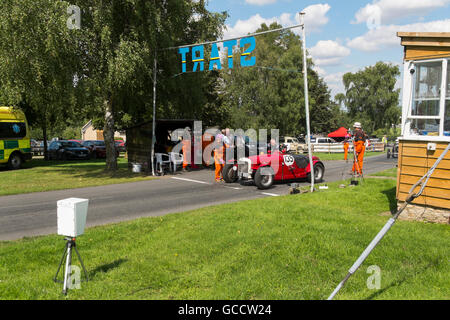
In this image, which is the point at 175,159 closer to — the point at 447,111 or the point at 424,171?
the point at 424,171

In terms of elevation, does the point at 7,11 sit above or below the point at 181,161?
above

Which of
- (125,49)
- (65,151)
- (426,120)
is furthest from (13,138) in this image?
(426,120)

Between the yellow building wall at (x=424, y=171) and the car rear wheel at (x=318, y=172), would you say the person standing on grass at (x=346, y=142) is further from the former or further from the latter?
the yellow building wall at (x=424, y=171)

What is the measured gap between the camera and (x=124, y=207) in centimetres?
997

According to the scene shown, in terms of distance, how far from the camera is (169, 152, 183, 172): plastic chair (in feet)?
60.3

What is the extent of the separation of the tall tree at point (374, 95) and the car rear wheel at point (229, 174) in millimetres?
56336

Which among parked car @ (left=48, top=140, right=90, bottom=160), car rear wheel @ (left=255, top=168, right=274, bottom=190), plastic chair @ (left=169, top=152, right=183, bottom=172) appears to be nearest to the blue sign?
plastic chair @ (left=169, top=152, right=183, bottom=172)

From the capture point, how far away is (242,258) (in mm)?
5238

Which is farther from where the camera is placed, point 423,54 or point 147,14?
point 147,14
